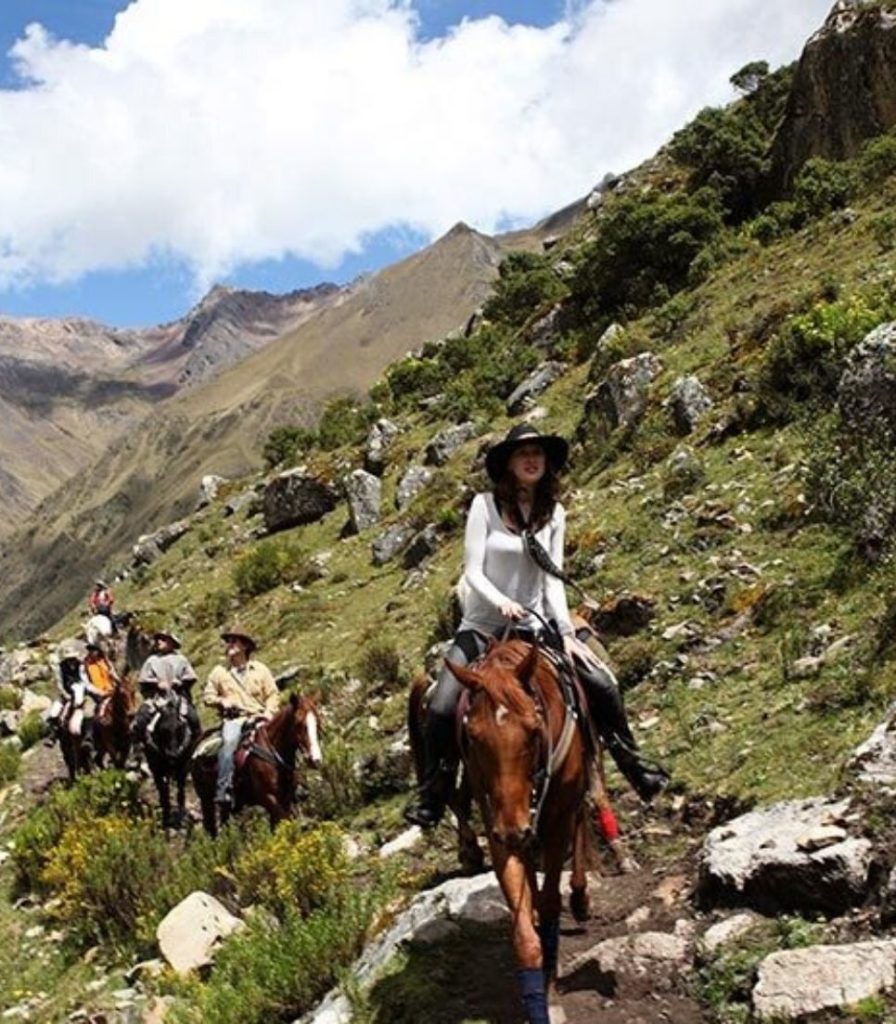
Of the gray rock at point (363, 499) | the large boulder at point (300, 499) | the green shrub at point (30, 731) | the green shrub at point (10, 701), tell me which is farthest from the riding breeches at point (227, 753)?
the large boulder at point (300, 499)

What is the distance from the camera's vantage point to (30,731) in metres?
23.8

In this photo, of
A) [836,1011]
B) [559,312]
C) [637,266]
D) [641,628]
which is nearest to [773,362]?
[641,628]

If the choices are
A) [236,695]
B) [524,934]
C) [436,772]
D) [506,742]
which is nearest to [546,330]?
[236,695]

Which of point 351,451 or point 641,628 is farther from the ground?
point 351,451

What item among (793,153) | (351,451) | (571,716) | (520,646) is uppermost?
(793,153)

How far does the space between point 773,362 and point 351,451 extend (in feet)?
71.7

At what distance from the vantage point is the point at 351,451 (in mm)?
37719

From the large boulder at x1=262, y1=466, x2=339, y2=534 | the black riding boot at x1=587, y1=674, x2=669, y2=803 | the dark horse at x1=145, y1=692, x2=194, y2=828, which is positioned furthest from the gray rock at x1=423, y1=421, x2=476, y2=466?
the black riding boot at x1=587, y1=674, x2=669, y2=803

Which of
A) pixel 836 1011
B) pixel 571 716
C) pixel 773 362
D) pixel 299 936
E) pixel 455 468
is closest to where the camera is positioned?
pixel 836 1011

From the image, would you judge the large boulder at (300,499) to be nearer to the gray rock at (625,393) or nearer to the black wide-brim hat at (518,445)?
the gray rock at (625,393)

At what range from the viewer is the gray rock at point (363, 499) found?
29.7 meters

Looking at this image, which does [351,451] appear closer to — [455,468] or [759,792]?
[455,468]

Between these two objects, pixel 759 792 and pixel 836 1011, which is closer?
pixel 836 1011

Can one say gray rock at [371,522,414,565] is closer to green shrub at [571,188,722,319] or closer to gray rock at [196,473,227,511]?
green shrub at [571,188,722,319]
